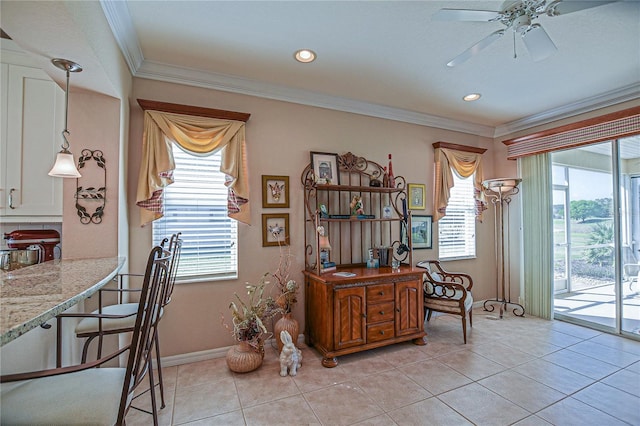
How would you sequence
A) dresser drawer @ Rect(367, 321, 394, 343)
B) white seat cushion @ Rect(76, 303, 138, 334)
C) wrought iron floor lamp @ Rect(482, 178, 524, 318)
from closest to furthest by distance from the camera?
white seat cushion @ Rect(76, 303, 138, 334) → dresser drawer @ Rect(367, 321, 394, 343) → wrought iron floor lamp @ Rect(482, 178, 524, 318)

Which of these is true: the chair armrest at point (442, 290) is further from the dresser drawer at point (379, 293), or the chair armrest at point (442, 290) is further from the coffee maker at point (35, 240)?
the coffee maker at point (35, 240)

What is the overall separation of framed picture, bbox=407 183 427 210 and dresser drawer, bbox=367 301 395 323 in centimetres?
148

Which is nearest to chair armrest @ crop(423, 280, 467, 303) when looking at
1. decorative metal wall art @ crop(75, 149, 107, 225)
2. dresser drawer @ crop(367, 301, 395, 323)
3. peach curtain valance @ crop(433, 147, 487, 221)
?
dresser drawer @ crop(367, 301, 395, 323)

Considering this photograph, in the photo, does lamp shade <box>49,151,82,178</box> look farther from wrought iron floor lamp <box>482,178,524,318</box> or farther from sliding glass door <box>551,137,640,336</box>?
sliding glass door <box>551,137,640,336</box>

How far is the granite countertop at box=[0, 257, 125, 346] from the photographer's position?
0.78m

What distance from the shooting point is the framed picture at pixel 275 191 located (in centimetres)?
305

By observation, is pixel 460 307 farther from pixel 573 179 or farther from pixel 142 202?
pixel 142 202

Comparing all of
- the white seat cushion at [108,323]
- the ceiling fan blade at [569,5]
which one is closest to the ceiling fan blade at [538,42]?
the ceiling fan blade at [569,5]

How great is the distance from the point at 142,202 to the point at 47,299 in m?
1.75

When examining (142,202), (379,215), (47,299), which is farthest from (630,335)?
(142,202)

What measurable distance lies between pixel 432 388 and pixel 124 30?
3539 millimetres

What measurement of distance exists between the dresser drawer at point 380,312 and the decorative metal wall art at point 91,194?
2433 mm

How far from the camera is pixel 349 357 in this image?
282cm

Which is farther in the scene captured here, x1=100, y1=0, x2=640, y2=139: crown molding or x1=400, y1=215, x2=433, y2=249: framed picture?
x1=400, y1=215, x2=433, y2=249: framed picture
